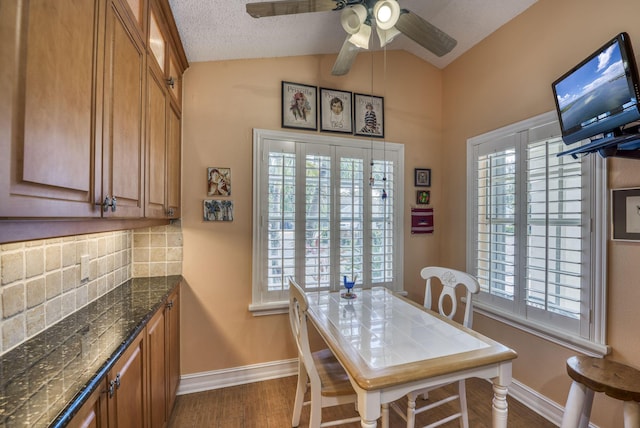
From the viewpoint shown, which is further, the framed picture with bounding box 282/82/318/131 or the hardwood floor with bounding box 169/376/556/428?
the framed picture with bounding box 282/82/318/131

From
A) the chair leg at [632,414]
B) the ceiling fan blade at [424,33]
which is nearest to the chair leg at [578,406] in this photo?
the chair leg at [632,414]

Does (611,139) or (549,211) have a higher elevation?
(611,139)

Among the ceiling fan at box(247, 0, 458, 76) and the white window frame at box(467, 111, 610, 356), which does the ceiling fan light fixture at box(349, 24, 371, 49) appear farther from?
the white window frame at box(467, 111, 610, 356)

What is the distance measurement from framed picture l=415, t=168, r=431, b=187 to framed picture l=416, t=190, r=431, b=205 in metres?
0.07

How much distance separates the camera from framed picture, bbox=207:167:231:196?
2.32m

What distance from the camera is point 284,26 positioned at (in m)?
2.09

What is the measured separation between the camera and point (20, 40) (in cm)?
66

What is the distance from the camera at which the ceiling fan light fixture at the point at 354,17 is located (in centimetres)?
141

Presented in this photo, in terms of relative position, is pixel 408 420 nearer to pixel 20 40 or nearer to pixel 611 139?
pixel 611 139

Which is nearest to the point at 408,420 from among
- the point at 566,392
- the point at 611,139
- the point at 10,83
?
the point at 566,392

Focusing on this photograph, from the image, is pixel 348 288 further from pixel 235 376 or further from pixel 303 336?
pixel 235 376

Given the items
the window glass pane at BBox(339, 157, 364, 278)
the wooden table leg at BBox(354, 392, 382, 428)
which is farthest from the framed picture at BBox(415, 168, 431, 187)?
the wooden table leg at BBox(354, 392, 382, 428)

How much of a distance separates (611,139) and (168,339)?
2790 mm

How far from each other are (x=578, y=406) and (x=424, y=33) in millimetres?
2214
